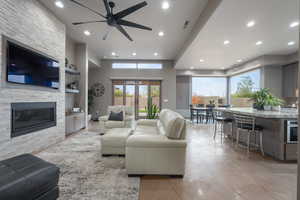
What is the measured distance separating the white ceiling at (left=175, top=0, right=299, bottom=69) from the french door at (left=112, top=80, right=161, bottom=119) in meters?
3.11

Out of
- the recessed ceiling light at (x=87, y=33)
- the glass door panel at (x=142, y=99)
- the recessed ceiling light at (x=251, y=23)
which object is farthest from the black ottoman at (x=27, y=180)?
the glass door panel at (x=142, y=99)

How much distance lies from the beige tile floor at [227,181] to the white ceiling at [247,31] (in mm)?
3065

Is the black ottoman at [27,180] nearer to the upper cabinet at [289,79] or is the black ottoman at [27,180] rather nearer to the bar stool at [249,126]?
the bar stool at [249,126]

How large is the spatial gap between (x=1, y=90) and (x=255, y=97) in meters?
5.68

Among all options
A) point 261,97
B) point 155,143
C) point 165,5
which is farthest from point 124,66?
point 155,143

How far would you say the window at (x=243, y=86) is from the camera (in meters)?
6.99

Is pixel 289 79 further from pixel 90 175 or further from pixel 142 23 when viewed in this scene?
pixel 90 175

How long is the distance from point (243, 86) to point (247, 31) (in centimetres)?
492

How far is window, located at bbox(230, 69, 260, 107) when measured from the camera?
6988 millimetres

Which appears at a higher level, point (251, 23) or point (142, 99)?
point (251, 23)

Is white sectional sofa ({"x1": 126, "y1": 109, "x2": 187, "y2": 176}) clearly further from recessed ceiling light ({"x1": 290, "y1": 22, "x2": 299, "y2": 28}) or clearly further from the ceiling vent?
recessed ceiling light ({"x1": 290, "y1": 22, "x2": 299, "y2": 28})

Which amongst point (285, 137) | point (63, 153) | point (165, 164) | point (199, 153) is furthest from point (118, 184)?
point (285, 137)

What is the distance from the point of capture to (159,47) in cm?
623

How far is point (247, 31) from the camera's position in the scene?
3881mm
